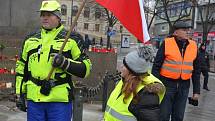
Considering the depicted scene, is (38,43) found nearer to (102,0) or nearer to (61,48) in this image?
(61,48)

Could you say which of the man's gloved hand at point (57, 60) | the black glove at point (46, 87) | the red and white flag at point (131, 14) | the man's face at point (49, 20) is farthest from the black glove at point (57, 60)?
the red and white flag at point (131, 14)

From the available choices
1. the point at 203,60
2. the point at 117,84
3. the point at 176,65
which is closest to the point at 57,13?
the point at 117,84

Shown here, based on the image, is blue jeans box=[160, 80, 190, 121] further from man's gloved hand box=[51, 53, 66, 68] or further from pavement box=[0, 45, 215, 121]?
man's gloved hand box=[51, 53, 66, 68]

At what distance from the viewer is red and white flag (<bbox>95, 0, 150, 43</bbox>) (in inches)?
177

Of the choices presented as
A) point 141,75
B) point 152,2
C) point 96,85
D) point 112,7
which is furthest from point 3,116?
point 152,2

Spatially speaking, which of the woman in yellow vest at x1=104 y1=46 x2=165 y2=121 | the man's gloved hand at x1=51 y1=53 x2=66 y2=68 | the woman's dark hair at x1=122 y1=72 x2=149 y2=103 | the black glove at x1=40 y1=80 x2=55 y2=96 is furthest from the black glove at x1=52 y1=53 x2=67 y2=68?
the woman's dark hair at x1=122 y1=72 x2=149 y2=103

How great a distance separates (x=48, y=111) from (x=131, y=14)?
126cm

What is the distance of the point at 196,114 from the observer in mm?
10133

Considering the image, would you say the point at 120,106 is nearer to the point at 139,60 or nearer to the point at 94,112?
the point at 139,60

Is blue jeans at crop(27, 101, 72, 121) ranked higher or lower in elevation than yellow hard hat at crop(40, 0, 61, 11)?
lower

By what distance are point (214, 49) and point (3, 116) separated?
39.9 metres

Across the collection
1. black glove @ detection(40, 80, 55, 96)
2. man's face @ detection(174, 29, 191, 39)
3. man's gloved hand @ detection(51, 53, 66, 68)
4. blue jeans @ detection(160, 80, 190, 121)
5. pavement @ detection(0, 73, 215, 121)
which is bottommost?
pavement @ detection(0, 73, 215, 121)

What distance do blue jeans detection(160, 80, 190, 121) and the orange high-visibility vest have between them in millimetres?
108

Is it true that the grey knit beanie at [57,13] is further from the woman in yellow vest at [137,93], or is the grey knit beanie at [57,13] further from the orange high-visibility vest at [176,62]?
the orange high-visibility vest at [176,62]
